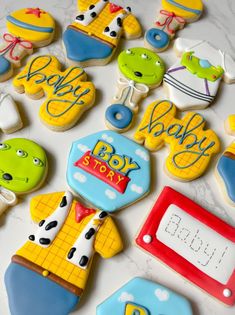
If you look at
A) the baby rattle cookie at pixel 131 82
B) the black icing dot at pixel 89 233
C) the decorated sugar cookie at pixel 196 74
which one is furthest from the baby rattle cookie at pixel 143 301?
the decorated sugar cookie at pixel 196 74

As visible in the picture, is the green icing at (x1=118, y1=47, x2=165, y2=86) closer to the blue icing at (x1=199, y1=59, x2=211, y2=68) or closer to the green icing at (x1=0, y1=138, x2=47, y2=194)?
the blue icing at (x1=199, y1=59, x2=211, y2=68)

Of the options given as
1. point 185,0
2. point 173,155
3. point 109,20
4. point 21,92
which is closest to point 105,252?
point 173,155

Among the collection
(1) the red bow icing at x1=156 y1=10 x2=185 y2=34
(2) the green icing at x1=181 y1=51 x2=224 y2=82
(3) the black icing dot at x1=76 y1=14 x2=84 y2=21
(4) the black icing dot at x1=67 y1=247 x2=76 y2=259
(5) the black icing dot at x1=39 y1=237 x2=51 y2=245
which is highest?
(1) the red bow icing at x1=156 y1=10 x2=185 y2=34

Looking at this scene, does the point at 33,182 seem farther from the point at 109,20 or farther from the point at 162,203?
the point at 109,20

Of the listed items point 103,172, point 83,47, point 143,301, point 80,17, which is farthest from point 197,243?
point 80,17

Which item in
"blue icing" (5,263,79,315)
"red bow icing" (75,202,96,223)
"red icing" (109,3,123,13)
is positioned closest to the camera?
"blue icing" (5,263,79,315)

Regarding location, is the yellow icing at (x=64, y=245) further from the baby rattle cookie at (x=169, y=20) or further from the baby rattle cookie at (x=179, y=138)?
the baby rattle cookie at (x=169, y=20)

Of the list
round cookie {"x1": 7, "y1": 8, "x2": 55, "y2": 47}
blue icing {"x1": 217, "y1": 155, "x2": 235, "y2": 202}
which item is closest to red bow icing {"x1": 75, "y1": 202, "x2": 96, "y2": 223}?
blue icing {"x1": 217, "y1": 155, "x2": 235, "y2": 202}
